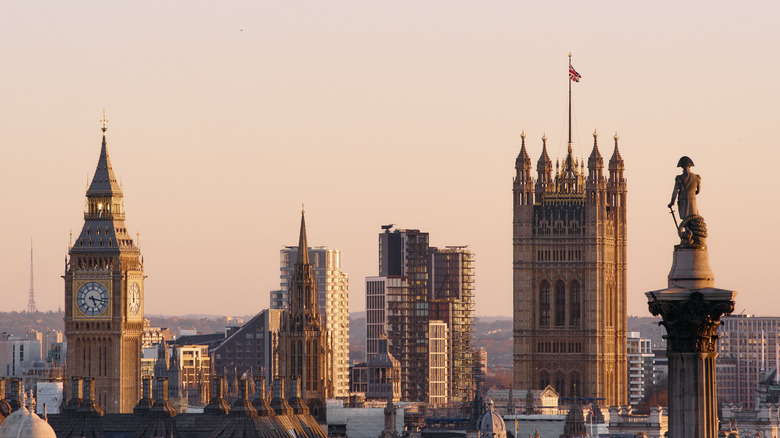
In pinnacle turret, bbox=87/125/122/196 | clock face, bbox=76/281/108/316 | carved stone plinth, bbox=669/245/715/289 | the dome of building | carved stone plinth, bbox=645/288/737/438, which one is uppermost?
pinnacle turret, bbox=87/125/122/196

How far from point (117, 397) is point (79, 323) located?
643 centimetres

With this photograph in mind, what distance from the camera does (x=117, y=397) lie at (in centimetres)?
19125

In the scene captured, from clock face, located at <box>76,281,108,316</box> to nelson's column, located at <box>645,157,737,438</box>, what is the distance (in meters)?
143

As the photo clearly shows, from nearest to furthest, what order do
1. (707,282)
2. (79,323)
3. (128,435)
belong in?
(707,282)
(128,435)
(79,323)

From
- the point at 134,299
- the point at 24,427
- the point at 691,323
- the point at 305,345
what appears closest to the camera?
the point at 691,323

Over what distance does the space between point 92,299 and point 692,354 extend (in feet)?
471

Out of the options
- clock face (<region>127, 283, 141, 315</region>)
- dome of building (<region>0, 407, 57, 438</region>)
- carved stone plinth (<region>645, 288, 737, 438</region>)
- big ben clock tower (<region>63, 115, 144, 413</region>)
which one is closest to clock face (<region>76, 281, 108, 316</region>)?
big ben clock tower (<region>63, 115, 144, 413</region>)

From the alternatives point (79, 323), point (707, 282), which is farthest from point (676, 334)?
point (79, 323)

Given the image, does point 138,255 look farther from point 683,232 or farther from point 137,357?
point 683,232

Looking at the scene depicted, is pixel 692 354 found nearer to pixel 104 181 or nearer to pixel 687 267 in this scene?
pixel 687 267

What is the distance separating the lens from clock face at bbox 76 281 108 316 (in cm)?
19012

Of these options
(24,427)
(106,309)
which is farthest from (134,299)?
(24,427)

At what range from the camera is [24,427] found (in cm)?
12381

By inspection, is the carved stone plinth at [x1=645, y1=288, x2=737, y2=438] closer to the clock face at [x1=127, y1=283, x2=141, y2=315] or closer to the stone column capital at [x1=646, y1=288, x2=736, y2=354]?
the stone column capital at [x1=646, y1=288, x2=736, y2=354]
